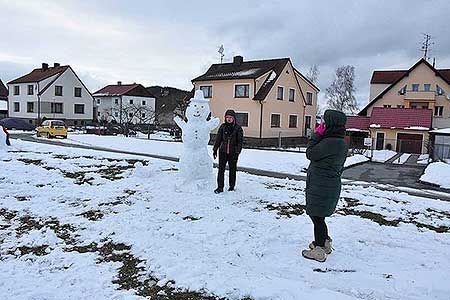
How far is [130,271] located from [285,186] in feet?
22.1

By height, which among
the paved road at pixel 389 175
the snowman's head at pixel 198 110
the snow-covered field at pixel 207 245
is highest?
the snowman's head at pixel 198 110

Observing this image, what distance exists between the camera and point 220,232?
583 centimetres

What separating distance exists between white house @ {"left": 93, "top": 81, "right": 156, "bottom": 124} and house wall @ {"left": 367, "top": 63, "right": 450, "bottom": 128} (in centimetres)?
3162

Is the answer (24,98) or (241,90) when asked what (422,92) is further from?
(24,98)

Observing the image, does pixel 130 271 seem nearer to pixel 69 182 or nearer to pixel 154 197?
pixel 154 197

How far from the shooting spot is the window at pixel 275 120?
3309 centimetres

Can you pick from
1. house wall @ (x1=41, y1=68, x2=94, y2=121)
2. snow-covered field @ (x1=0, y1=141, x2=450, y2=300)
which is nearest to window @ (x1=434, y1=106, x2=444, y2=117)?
snow-covered field @ (x1=0, y1=141, x2=450, y2=300)

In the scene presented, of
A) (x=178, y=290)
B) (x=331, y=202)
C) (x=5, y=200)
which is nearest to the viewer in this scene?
(x=178, y=290)

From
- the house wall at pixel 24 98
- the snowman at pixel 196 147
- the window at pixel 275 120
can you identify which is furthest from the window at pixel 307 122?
the house wall at pixel 24 98

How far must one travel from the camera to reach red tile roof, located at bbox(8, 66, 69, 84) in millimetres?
50375

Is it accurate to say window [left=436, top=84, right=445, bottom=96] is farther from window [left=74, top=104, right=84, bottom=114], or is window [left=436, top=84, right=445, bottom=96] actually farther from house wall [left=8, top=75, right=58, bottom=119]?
house wall [left=8, top=75, right=58, bottom=119]

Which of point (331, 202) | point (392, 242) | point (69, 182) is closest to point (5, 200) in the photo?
point (69, 182)

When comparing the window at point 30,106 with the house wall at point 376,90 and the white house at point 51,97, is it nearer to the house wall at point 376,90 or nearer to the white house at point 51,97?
the white house at point 51,97

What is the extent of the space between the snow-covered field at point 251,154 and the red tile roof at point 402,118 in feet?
35.2
